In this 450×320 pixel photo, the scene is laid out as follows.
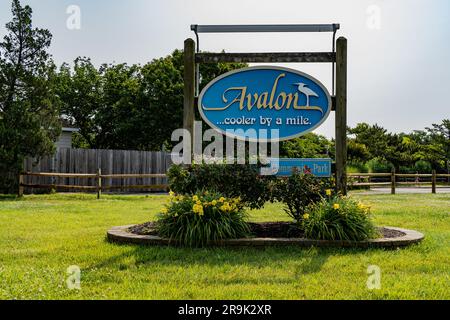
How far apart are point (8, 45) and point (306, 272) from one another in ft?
51.8

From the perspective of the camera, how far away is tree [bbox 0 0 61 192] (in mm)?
17703

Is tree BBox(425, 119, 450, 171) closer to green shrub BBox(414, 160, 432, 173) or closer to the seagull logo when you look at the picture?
green shrub BBox(414, 160, 432, 173)

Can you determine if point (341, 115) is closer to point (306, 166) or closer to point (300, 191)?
point (306, 166)

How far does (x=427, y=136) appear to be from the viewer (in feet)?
158

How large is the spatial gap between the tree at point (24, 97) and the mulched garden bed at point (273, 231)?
439 inches

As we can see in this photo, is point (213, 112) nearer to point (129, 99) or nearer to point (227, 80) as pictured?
point (227, 80)

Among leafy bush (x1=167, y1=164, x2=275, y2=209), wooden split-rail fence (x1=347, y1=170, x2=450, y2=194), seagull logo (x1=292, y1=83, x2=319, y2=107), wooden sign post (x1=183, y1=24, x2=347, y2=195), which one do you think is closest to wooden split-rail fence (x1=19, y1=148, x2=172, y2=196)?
wooden split-rail fence (x1=347, y1=170, x2=450, y2=194)

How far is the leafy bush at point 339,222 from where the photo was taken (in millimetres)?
7066

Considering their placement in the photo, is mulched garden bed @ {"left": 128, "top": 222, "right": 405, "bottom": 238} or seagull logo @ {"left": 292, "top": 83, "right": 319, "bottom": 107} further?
seagull logo @ {"left": 292, "top": 83, "right": 319, "bottom": 107}

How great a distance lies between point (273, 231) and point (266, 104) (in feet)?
6.53

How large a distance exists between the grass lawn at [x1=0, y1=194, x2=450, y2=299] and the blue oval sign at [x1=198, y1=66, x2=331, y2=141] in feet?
7.11

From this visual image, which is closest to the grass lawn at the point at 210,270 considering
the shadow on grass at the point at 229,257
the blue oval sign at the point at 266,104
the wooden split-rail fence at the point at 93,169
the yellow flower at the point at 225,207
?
the shadow on grass at the point at 229,257

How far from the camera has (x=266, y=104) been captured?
27.2ft

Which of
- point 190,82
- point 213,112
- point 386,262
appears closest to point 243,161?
point 213,112
